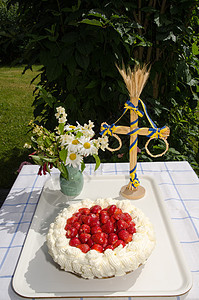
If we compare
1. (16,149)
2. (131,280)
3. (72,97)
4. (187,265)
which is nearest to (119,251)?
(131,280)

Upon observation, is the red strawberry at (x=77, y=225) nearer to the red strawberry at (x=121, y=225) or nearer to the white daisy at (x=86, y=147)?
the red strawberry at (x=121, y=225)

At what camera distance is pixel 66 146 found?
1.11 m

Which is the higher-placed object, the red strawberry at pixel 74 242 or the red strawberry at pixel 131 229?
the red strawberry at pixel 74 242

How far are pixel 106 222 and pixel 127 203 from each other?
15 centimetres

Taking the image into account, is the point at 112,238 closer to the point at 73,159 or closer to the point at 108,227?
the point at 108,227

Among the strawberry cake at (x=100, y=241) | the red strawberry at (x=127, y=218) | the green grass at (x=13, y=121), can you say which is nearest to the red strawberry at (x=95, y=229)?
the strawberry cake at (x=100, y=241)

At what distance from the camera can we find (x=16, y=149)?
359 centimetres

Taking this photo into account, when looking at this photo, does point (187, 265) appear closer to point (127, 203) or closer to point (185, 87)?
point (127, 203)

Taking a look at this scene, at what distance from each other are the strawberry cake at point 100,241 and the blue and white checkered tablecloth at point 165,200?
123 millimetres

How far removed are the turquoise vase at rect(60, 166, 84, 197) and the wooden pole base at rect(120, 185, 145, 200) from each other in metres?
0.19

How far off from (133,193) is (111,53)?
101cm

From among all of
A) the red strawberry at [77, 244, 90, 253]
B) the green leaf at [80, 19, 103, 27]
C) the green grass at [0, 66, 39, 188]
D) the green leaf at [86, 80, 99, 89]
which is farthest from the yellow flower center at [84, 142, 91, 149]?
the green grass at [0, 66, 39, 188]

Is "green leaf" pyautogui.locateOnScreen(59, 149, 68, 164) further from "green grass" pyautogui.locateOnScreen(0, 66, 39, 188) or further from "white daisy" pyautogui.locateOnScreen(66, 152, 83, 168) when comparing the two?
"green grass" pyautogui.locateOnScreen(0, 66, 39, 188)

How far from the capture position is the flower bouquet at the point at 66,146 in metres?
1.11
